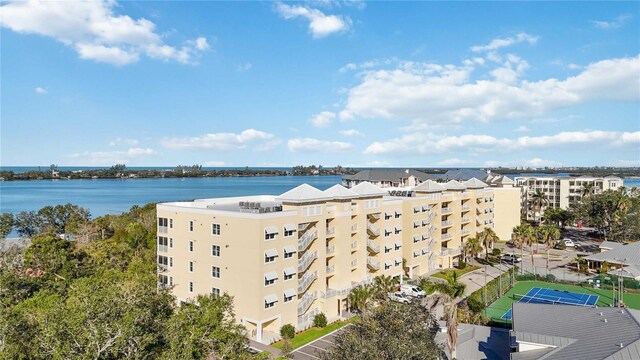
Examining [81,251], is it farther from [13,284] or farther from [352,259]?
[352,259]

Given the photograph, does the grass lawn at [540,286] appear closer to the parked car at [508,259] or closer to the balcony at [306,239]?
the parked car at [508,259]

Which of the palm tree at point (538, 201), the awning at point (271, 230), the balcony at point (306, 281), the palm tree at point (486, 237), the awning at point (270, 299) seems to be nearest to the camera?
the awning at point (270, 299)

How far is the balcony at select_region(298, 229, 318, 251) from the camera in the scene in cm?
4162

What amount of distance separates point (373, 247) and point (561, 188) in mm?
89251

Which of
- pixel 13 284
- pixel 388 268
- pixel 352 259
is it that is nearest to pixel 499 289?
pixel 388 268

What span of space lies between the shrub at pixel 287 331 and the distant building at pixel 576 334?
1896cm

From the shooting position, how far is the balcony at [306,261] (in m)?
41.5

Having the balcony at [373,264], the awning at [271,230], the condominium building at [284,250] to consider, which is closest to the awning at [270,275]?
the condominium building at [284,250]

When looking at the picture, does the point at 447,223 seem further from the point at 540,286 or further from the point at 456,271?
the point at 540,286

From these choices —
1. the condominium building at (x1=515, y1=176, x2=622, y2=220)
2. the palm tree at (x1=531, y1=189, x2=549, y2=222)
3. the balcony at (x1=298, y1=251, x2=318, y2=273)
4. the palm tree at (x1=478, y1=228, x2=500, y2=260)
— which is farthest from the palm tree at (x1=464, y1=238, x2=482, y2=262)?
the condominium building at (x1=515, y1=176, x2=622, y2=220)

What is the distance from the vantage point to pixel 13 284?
3769 cm

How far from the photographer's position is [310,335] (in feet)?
131

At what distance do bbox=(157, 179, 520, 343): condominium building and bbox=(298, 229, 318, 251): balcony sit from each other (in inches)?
3.8

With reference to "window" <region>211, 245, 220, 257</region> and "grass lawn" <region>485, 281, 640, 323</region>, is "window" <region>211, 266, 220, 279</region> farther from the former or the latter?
"grass lawn" <region>485, 281, 640, 323</region>
